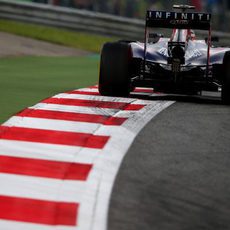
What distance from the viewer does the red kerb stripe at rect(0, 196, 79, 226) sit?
15.9 feet

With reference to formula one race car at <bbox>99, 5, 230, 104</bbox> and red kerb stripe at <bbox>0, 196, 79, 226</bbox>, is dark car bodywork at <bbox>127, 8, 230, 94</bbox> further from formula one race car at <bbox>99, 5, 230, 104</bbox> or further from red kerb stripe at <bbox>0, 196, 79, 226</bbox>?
red kerb stripe at <bbox>0, 196, 79, 226</bbox>

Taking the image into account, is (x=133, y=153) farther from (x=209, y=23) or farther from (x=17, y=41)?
(x=17, y=41)

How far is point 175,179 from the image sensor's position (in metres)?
5.75

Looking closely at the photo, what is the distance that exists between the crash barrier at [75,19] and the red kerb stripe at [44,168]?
49.9ft

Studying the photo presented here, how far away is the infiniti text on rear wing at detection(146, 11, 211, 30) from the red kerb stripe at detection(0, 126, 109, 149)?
309 cm

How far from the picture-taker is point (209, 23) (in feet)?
31.8

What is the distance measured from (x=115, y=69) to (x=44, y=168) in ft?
12.6

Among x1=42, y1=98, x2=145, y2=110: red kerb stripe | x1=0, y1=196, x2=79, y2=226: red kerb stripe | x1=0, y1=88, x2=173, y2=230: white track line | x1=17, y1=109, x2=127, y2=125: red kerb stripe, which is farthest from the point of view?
x1=42, y1=98, x2=145, y2=110: red kerb stripe

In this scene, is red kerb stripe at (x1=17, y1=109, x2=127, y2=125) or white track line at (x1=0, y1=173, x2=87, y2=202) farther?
red kerb stripe at (x1=17, y1=109, x2=127, y2=125)

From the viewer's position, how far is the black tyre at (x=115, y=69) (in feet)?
31.2

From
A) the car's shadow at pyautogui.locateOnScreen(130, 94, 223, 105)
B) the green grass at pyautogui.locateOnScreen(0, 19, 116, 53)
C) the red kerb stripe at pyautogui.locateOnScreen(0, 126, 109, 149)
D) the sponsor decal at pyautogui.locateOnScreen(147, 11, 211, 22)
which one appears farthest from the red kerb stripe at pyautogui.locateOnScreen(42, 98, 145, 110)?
the green grass at pyautogui.locateOnScreen(0, 19, 116, 53)

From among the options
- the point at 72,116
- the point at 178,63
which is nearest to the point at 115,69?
the point at 178,63

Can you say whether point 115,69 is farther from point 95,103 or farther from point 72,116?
point 72,116

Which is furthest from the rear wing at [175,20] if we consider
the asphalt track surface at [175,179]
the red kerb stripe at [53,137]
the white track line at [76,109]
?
the red kerb stripe at [53,137]
